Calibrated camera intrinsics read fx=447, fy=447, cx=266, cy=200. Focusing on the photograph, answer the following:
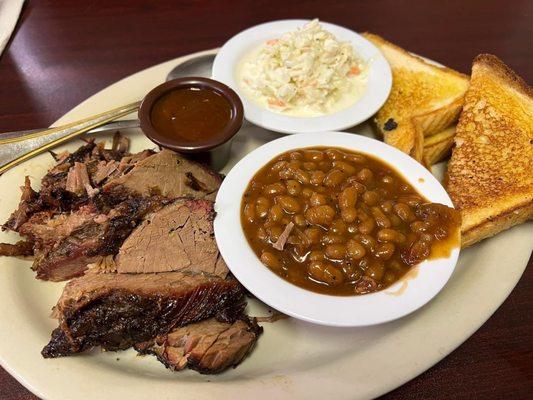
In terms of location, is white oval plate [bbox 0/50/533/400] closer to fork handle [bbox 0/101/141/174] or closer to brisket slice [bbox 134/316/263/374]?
brisket slice [bbox 134/316/263/374]

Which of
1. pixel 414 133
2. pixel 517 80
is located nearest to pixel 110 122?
pixel 414 133

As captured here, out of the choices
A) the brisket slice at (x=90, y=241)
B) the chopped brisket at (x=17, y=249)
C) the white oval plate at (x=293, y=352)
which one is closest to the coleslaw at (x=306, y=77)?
the brisket slice at (x=90, y=241)

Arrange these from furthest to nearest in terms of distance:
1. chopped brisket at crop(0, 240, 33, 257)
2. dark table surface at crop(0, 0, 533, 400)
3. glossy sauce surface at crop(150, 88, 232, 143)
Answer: dark table surface at crop(0, 0, 533, 400) → glossy sauce surface at crop(150, 88, 232, 143) → chopped brisket at crop(0, 240, 33, 257)

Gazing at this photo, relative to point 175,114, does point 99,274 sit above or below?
below

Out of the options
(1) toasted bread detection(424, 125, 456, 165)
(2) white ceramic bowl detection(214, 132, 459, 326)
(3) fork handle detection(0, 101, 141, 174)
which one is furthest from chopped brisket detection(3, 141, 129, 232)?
(1) toasted bread detection(424, 125, 456, 165)

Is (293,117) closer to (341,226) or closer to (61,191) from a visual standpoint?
(341,226)

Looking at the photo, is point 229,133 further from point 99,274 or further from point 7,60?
point 7,60
